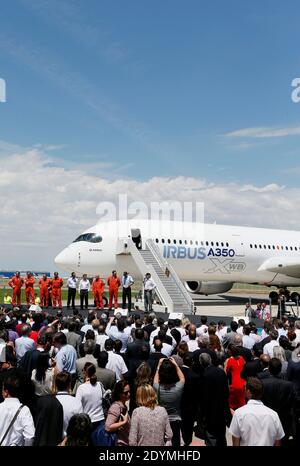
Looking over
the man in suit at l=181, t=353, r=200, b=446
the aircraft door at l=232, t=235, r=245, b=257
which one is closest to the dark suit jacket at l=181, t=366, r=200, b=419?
the man in suit at l=181, t=353, r=200, b=446

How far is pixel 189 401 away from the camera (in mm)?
7375

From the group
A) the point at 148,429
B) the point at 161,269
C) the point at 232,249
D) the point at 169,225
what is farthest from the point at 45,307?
the point at 148,429

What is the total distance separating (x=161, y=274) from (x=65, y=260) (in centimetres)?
517

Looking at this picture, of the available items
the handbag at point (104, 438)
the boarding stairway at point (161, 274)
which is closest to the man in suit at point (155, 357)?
the handbag at point (104, 438)

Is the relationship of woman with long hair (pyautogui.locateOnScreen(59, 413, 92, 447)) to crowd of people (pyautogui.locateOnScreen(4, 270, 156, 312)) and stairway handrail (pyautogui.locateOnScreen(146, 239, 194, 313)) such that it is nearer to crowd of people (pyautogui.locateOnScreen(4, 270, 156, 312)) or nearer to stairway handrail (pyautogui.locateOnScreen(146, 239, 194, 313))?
crowd of people (pyautogui.locateOnScreen(4, 270, 156, 312))

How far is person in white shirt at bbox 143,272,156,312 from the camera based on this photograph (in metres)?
22.9

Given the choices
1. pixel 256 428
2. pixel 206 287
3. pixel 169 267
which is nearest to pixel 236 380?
pixel 256 428

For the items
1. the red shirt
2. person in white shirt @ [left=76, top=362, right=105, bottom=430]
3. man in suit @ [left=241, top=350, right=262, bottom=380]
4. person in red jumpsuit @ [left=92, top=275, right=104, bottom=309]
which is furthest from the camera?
person in red jumpsuit @ [left=92, top=275, right=104, bottom=309]

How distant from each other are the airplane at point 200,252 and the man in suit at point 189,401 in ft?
63.0

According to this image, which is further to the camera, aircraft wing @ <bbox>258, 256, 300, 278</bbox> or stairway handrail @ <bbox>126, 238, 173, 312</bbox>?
aircraft wing @ <bbox>258, 256, 300, 278</bbox>

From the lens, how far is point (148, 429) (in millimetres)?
5355

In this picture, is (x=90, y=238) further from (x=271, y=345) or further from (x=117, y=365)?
(x=117, y=365)
